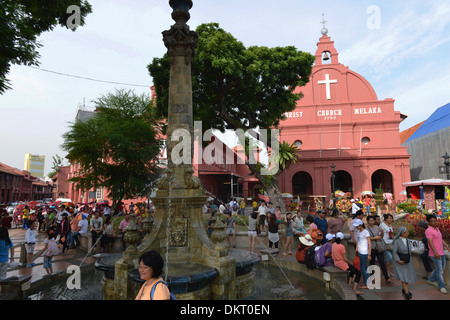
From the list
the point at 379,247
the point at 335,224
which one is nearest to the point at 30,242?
the point at 335,224

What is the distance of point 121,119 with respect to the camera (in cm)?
2211

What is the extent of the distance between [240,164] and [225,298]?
34.9 m

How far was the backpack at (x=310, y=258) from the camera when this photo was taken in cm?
704

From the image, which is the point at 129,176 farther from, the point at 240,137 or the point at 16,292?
the point at 16,292

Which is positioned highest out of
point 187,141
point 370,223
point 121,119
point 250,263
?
point 121,119

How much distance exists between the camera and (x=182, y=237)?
6246mm

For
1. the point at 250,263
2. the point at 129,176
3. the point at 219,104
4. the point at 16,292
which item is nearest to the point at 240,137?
the point at 219,104

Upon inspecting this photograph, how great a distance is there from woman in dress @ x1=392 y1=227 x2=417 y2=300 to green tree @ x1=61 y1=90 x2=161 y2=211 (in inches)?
677

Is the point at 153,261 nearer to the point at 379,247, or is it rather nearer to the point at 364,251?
the point at 364,251

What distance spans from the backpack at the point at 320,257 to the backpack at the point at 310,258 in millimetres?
140

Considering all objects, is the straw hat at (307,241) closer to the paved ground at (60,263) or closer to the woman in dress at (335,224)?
the woman in dress at (335,224)

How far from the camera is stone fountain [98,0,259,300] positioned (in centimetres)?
522

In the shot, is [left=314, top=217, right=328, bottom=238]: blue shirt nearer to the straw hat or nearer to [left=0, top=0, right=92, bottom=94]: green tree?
the straw hat

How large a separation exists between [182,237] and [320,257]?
138 inches
